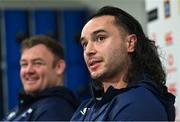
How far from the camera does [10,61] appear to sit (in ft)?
22.5

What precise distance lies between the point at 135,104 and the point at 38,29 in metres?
5.44

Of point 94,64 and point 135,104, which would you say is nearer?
point 135,104

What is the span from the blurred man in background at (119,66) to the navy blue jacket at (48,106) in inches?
25.5

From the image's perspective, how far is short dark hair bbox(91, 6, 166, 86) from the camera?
199cm

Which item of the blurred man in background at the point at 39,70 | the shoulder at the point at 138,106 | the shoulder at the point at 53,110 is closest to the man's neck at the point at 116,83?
the shoulder at the point at 138,106

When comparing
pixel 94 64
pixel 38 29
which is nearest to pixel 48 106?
pixel 94 64

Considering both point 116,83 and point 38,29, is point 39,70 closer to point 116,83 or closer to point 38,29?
point 116,83

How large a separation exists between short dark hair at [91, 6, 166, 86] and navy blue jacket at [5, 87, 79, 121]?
2.78 ft

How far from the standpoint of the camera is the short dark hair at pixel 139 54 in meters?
1.99

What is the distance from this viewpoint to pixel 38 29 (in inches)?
280

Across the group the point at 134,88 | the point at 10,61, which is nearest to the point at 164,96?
the point at 134,88

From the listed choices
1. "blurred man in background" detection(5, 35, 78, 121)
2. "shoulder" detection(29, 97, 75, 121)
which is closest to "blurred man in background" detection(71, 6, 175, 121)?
"shoulder" detection(29, 97, 75, 121)

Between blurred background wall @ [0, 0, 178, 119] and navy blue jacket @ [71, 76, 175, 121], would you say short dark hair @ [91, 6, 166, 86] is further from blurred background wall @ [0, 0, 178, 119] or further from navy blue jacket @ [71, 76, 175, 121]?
blurred background wall @ [0, 0, 178, 119]

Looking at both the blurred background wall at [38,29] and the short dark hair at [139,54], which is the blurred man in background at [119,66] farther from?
the blurred background wall at [38,29]
